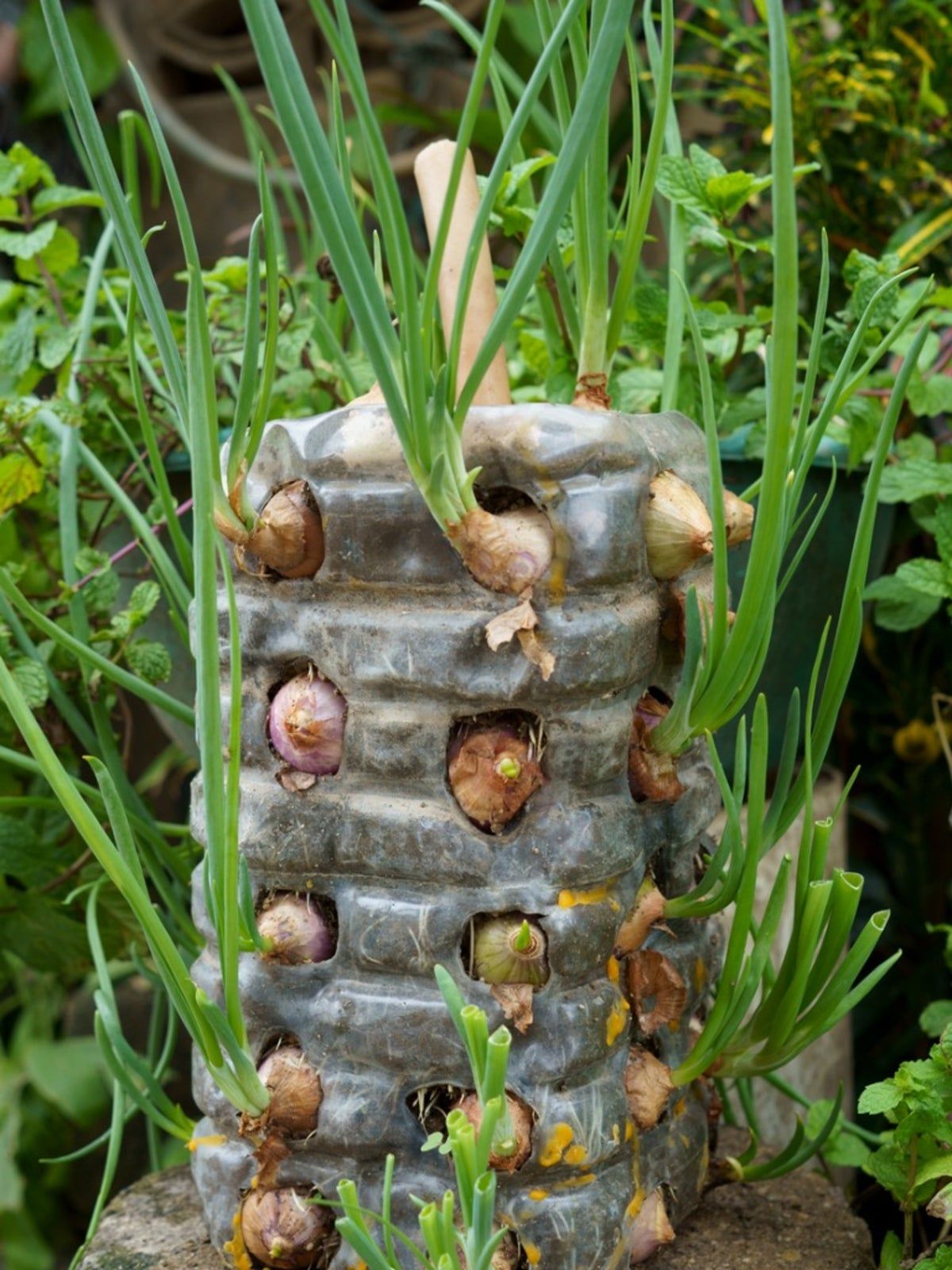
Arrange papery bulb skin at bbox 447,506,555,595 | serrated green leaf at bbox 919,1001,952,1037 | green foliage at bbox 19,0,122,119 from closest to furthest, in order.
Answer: papery bulb skin at bbox 447,506,555,595
serrated green leaf at bbox 919,1001,952,1037
green foliage at bbox 19,0,122,119

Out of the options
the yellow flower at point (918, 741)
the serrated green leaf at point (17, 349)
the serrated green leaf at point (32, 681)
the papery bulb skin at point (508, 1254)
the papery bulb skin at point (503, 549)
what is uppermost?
the papery bulb skin at point (503, 549)

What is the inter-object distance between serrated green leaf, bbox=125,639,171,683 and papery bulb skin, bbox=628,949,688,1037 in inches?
9.9

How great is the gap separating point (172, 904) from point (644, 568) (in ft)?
0.83

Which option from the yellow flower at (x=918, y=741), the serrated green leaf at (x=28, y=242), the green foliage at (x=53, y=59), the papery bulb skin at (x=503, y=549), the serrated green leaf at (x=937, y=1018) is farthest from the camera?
the green foliage at (x=53, y=59)

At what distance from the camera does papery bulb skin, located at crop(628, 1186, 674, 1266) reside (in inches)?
18.0

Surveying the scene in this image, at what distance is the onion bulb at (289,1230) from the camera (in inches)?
17.5

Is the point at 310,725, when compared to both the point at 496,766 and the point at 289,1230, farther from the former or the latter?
the point at 289,1230

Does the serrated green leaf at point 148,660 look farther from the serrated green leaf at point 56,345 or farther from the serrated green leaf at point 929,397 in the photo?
the serrated green leaf at point 929,397

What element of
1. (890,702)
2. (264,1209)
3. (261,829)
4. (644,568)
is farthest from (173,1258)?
(890,702)

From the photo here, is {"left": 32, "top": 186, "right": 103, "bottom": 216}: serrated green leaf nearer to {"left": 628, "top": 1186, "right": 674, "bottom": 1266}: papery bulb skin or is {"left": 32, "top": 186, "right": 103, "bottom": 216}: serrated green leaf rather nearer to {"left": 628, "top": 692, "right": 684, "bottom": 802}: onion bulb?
{"left": 628, "top": 692, "right": 684, "bottom": 802}: onion bulb

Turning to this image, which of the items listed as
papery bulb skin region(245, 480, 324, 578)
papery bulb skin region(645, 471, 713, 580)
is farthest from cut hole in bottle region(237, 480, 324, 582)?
papery bulb skin region(645, 471, 713, 580)

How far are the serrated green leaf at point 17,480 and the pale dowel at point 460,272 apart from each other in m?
0.23

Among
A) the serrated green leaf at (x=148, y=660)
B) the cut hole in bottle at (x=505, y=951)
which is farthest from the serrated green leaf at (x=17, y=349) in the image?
the cut hole in bottle at (x=505, y=951)

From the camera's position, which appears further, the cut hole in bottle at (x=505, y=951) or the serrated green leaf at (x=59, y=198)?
the serrated green leaf at (x=59, y=198)
